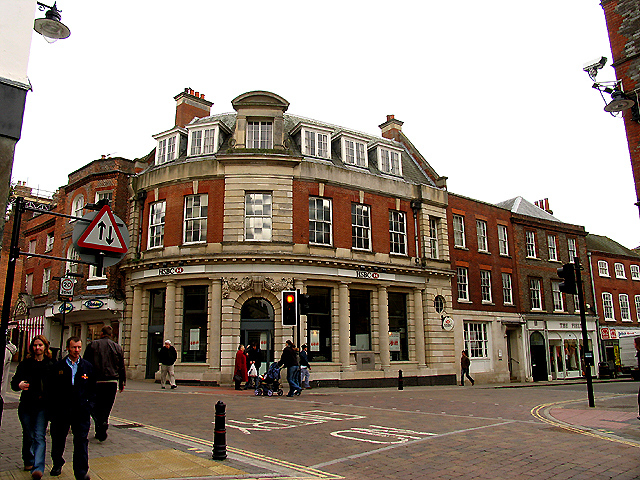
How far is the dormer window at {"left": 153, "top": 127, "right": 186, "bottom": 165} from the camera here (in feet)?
83.3

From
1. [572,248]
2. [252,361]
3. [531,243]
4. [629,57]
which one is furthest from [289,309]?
[572,248]

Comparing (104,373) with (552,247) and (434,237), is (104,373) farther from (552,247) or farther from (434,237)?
(552,247)

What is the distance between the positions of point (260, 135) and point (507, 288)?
18645 mm

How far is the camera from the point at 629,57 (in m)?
16.8

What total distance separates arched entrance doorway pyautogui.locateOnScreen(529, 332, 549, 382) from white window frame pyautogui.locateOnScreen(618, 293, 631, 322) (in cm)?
1094

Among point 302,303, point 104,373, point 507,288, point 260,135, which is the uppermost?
point 260,135

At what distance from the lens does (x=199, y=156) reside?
24500 millimetres

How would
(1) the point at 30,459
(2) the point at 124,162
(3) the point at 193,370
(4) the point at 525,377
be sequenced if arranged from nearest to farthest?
(1) the point at 30,459 → (3) the point at 193,370 → (2) the point at 124,162 → (4) the point at 525,377

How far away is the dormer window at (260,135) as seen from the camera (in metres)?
24.1

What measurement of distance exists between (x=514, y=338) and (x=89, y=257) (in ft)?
99.8

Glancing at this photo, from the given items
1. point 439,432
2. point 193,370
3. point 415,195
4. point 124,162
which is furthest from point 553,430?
point 124,162

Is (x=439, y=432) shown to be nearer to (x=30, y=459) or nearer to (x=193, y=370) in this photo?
(x=30, y=459)

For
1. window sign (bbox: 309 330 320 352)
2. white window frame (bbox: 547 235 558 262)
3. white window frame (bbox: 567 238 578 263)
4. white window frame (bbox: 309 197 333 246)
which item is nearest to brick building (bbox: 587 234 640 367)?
white window frame (bbox: 567 238 578 263)

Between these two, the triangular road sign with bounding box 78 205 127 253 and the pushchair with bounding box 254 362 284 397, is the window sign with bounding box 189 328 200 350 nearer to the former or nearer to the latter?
the pushchair with bounding box 254 362 284 397
